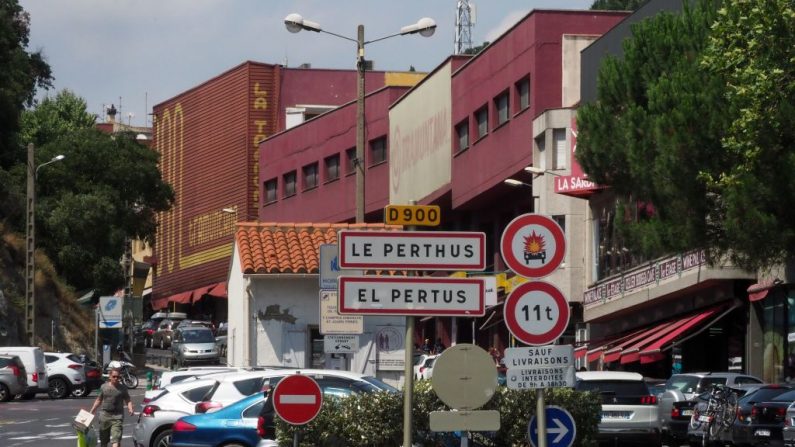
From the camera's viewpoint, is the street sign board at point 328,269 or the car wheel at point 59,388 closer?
the street sign board at point 328,269

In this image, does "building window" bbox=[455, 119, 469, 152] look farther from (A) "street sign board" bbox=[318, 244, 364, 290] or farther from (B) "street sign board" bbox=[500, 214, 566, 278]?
(B) "street sign board" bbox=[500, 214, 566, 278]

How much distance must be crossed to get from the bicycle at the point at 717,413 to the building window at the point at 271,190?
59980mm

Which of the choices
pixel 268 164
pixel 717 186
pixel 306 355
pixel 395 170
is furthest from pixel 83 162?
pixel 717 186

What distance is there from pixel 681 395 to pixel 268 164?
2278 inches

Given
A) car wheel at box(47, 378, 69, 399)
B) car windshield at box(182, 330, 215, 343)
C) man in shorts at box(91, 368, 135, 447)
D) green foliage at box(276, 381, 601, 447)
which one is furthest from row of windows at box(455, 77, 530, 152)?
green foliage at box(276, 381, 601, 447)

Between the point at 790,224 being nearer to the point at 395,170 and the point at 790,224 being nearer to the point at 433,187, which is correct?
the point at 433,187

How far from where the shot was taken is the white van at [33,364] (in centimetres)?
4666

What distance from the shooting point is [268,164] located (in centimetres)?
8725

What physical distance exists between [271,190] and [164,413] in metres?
64.1

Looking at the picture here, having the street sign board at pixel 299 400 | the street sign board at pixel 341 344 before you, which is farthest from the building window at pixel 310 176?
the street sign board at pixel 299 400

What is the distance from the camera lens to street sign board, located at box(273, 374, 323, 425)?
16094mm

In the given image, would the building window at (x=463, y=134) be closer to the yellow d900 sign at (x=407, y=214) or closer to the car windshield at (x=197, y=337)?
the car windshield at (x=197, y=337)

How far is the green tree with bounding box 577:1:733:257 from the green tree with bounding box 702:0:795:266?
66cm

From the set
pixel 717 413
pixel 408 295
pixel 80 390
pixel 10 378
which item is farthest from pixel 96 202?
pixel 408 295
